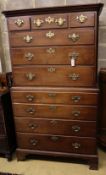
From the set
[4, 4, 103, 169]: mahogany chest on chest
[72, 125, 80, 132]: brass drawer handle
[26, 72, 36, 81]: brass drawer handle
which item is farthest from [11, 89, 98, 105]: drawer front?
[72, 125, 80, 132]: brass drawer handle

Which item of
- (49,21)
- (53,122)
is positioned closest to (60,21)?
(49,21)

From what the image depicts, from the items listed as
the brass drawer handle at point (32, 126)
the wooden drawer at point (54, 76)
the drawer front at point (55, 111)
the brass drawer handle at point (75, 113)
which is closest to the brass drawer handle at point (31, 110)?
the drawer front at point (55, 111)

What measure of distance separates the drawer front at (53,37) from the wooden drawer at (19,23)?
0.05 m

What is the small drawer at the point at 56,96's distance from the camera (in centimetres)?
178

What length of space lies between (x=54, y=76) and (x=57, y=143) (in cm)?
72

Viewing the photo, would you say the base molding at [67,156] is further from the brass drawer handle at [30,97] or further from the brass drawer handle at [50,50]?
the brass drawer handle at [50,50]

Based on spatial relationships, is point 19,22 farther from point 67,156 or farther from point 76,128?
point 67,156

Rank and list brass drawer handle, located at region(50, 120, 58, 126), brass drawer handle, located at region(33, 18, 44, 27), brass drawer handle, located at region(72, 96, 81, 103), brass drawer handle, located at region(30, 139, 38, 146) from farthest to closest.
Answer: brass drawer handle, located at region(30, 139, 38, 146) → brass drawer handle, located at region(50, 120, 58, 126) → brass drawer handle, located at region(72, 96, 81, 103) → brass drawer handle, located at region(33, 18, 44, 27)

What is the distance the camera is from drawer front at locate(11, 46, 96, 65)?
1697 mm

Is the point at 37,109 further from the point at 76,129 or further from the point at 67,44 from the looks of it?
the point at 67,44

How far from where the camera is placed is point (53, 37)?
172 centimetres

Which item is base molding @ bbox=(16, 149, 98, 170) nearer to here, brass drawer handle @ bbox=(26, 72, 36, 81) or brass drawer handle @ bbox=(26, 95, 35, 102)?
brass drawer handle @ bbox=(26, 95, 35, 102)

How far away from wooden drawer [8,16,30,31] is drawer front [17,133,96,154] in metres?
1.11

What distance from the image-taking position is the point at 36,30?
1.74 meters
